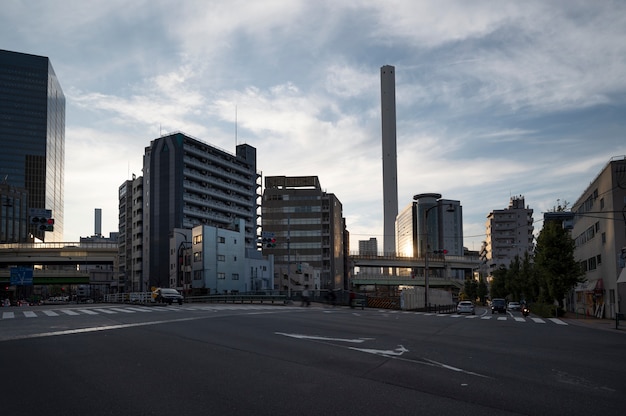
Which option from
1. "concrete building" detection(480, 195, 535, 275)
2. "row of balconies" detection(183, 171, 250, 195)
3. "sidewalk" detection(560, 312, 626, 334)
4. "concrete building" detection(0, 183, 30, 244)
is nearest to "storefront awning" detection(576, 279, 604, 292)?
"sidewalk" detection(560, 312, 626, 334)

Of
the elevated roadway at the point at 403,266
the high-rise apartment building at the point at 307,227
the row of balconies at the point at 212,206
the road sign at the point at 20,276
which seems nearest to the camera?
the road sign at the point at 20,276

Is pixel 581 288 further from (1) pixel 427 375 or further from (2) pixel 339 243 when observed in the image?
(2) pixel 339 243

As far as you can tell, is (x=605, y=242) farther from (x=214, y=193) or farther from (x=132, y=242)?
(x=132, y=242)

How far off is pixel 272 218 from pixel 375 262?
27300mm

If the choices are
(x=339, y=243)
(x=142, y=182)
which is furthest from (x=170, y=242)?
(x=339, y=243)

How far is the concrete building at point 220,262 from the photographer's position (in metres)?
87.6

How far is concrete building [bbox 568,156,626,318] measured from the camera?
4025 cm

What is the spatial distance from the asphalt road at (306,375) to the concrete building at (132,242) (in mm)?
101808

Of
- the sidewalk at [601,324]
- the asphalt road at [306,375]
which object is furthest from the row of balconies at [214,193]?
the asphalt road at [306,375]

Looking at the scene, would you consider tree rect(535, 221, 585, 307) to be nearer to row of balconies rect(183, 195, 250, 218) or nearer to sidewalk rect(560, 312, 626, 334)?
sidewalk rect(560, 312, 626, 334)

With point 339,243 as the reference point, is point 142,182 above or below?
above

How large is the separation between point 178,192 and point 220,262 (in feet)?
86.8

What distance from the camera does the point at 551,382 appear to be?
9.02m

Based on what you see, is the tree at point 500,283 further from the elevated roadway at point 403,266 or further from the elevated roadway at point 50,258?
the elevated roadway at point 50,258
